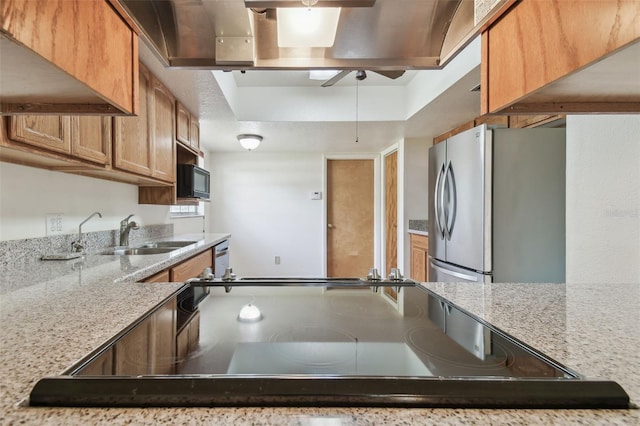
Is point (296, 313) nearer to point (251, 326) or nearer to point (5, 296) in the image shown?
point (251, 326)

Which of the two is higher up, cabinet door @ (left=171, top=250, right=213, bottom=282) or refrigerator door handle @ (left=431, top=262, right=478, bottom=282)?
cabinet door @ (left=171, top=250, right=213, bottom=282)

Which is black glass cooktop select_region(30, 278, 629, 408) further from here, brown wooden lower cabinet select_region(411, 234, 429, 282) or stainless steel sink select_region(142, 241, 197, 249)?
brown wooden lower cabinet select_region(411, 234, 429, 282)

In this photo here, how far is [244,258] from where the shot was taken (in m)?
4.86

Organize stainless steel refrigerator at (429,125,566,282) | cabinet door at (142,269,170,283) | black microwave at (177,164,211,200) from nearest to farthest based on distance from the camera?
1. cabinet door at (142,269,170,283)
2. stainless steel refrigerator at (429,125,566,282)
3. black microwave at (177,164,211,200)

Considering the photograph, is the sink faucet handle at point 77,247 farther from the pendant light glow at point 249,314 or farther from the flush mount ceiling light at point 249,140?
the flush mount ceiling light at point 249,140

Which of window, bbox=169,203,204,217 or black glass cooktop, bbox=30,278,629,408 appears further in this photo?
window, bbox=169,203,204,217

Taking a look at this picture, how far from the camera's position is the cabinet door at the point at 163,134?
7.32 ft

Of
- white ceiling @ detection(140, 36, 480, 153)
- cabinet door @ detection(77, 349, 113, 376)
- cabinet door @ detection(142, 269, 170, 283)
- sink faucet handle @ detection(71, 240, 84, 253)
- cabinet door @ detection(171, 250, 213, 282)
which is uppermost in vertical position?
white ceiling @ detection(140, 36, 480, 153)

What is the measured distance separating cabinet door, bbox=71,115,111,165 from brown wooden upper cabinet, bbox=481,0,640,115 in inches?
67.1

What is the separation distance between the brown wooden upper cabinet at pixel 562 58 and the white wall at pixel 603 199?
0.72 metres

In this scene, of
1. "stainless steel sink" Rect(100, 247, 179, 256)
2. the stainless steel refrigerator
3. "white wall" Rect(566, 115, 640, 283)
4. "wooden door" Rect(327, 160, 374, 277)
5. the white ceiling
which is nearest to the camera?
"white wall" Rect(566, 115, 640, 283)

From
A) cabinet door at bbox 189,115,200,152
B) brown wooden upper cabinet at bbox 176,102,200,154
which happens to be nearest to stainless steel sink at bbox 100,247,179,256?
brown wooden upper cabinet at bbox 176,102,200,154

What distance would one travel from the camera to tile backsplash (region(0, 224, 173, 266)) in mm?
1400

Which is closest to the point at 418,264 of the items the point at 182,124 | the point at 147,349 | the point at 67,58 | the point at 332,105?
the point at 332,105
